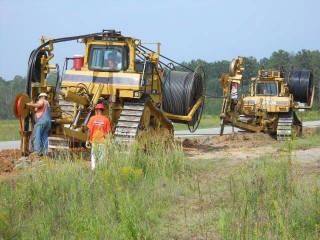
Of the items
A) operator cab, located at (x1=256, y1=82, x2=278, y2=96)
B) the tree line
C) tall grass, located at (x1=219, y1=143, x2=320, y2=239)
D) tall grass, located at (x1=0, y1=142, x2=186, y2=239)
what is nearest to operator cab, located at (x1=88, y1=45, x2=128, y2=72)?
tall grass, located at (x1=0, y1=142, x2=186, y2=239)

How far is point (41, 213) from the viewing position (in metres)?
7.83

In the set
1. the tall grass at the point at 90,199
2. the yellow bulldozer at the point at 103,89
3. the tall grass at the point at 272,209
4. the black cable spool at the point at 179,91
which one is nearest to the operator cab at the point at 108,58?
the yellow bulldozer at the point at 103,89

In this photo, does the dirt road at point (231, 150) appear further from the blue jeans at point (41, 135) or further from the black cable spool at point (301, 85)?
the black cable spool at point (301, 85)

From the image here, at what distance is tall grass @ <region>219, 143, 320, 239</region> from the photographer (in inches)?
257

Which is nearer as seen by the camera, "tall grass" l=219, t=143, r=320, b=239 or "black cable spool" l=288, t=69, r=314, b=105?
"tall grass" l=219, t=143, r=320, b=239

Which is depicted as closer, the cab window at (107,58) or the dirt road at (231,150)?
the dirt road at (231,150)

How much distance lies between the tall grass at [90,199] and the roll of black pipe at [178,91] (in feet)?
21.8

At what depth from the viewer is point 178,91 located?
56.1 ft

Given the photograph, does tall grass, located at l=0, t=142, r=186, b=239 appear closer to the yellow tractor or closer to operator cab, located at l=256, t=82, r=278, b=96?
the yellow tractor

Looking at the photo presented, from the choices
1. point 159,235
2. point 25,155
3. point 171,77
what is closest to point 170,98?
point 171,77

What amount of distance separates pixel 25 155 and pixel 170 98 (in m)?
5.18

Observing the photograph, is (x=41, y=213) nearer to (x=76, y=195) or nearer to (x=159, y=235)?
(x=76, y=195)

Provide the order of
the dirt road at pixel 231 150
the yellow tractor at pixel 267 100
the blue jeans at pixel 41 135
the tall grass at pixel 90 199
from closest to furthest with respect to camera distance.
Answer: the tall grass at pixel 90 199, the blue jeans at pixel 41 135, the dirt road at pixel 231 150, the yellow tractor at pixel 267 100

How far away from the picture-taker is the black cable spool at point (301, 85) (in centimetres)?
2544
